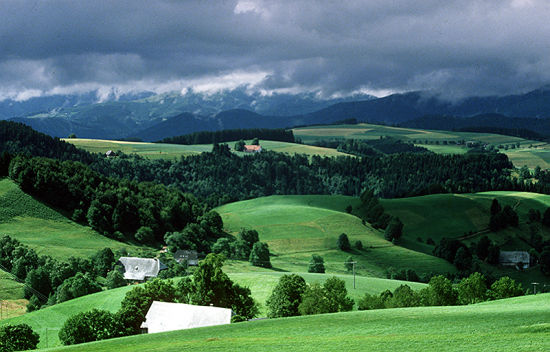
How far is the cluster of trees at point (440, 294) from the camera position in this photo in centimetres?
6600

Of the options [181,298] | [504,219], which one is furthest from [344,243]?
[181,298]

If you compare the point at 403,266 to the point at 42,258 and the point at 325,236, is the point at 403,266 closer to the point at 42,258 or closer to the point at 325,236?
the point at 325,236

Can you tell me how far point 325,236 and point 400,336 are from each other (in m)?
112

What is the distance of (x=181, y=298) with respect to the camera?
6881 cm

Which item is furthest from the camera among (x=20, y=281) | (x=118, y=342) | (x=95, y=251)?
(x=95, y=251)

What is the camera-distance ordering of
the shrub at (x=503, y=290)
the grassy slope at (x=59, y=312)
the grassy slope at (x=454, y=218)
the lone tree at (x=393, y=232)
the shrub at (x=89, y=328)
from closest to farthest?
the shrub at (x=89, y=328) → the grassy slope at (x=59, y=312) → the shrub at (x=503, y=290) → the lone tree at (x=393, y=232) → the grassy slope at (x=454, y=218)

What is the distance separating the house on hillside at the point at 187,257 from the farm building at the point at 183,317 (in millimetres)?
62846

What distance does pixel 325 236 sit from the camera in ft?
492

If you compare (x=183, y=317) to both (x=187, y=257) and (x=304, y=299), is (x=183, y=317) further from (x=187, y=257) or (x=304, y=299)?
(x=187, y=257)

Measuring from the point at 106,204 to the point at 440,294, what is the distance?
99.1 m

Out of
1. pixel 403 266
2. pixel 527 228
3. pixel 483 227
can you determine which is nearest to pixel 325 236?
pixel 403 266

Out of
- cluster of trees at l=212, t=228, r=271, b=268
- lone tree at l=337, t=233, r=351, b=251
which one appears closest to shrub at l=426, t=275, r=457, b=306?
cluster of trees at l=212, t=228, r=271, b=268

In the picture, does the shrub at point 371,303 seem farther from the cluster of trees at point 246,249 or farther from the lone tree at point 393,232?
the lone tree at point 393,232

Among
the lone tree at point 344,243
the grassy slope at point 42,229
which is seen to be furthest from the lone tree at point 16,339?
the lone tree at point 344,243
